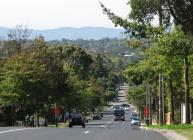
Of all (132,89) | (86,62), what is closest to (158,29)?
(132,89)

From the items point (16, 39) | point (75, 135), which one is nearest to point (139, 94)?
point (16, 39)

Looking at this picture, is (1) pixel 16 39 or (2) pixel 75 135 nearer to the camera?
(2) pixel 75 135

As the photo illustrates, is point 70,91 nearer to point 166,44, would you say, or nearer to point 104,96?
point 166,44

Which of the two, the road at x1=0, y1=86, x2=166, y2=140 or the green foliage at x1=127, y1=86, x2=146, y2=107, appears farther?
the green foliage at x1=127, y1=86, x2=146, y2=107

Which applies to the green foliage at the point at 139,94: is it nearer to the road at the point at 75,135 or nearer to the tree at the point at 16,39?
the tree at the point at 16,39

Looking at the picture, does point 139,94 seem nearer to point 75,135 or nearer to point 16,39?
point 16,39

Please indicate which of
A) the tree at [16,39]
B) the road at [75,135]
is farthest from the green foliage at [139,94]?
the road at [75,135]

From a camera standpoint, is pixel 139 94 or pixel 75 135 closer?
pixel 75 135

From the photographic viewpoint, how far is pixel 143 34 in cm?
3494

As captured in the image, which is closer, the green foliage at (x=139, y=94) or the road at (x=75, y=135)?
the road at (x=75, y=135)

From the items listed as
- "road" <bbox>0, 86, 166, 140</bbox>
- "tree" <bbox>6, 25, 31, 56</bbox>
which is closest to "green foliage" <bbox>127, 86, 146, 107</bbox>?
"tree" <bbox>6, 25, 31, 56</bbox>

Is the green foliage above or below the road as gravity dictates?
below

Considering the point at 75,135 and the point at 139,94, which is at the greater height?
the point at 75,135

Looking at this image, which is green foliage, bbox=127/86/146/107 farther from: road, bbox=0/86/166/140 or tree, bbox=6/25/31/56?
road, bbox=0/86/166/140
